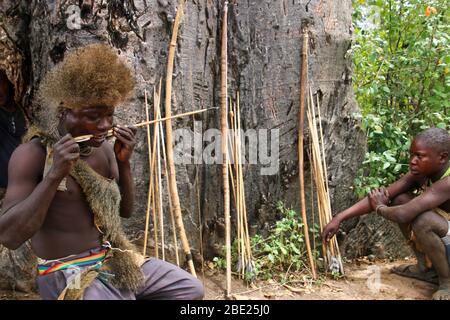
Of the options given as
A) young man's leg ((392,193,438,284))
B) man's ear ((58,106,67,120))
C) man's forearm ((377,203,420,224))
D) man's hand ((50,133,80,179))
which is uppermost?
man's ear ((58,106,67,120))

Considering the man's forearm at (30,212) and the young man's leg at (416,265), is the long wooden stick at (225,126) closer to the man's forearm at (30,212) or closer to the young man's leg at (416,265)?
the young man's leg at (416,265)

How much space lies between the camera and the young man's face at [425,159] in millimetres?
3111

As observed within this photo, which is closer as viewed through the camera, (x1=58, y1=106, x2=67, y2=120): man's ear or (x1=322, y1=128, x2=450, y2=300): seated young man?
(x1=58, y1=106, x2=67, y2=120): man's ear

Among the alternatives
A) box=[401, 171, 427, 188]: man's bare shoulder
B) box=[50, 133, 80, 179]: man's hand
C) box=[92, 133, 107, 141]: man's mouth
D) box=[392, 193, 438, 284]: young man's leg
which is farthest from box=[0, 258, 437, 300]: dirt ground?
box=[50, 133, 80, 179]: man's hand

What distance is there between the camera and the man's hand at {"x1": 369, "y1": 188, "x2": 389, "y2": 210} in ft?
10.8

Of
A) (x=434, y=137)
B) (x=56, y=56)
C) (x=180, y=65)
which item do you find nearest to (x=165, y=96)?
(x=180, y=65)

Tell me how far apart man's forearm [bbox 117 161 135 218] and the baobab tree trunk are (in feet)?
2.13

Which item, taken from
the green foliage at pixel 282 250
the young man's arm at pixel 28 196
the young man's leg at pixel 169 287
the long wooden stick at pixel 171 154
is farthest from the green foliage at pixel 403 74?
the young man's arm at pixel 28 196

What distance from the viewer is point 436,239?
10.0 feet

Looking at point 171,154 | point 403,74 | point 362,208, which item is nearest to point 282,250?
point 362,208

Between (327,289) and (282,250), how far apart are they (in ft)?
1.29

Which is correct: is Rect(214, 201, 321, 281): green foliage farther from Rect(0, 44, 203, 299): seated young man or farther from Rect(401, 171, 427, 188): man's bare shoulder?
Rect(0, 44, 203, 299): seated young man

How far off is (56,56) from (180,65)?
79cm

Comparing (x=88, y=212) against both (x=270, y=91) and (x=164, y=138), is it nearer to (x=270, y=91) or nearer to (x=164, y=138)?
(x=164, y=138)
